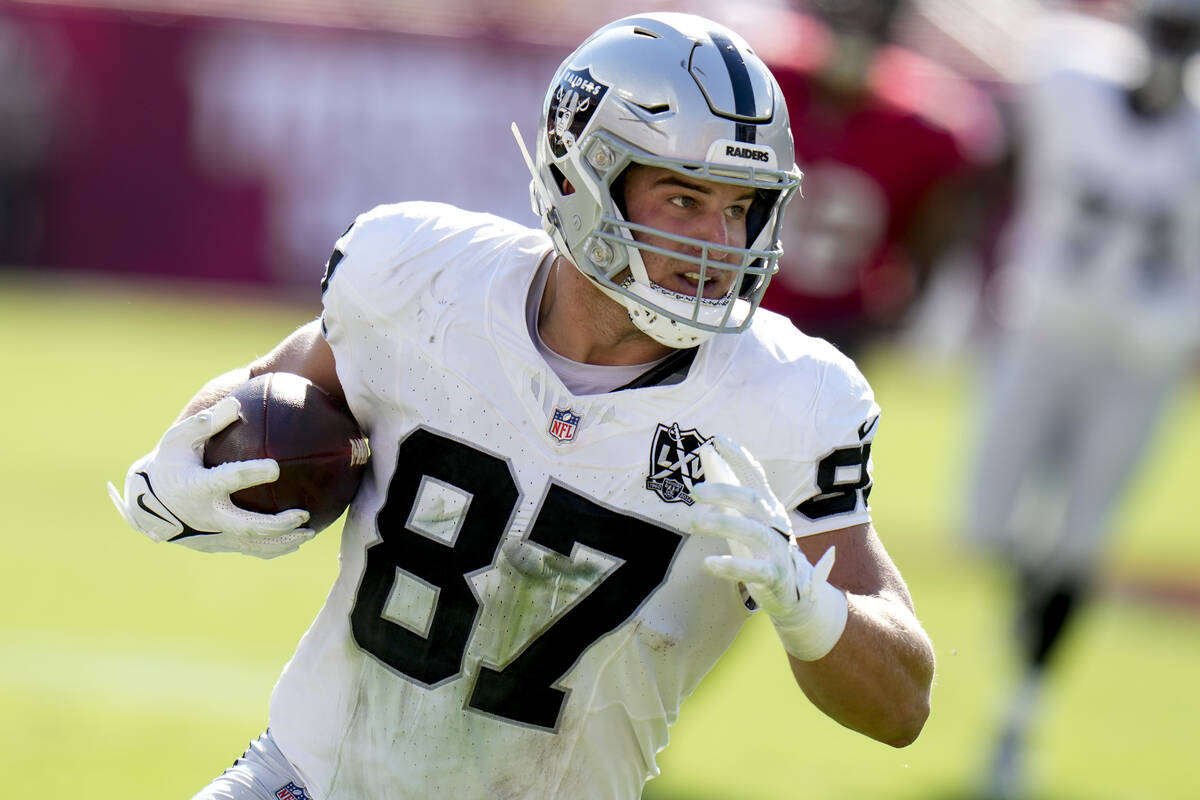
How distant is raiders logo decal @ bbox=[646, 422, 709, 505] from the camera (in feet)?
8.46

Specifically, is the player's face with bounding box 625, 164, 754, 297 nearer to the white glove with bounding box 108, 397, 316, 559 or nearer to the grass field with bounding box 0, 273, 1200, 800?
the white glove with bounding box 108, 397, 316, 559

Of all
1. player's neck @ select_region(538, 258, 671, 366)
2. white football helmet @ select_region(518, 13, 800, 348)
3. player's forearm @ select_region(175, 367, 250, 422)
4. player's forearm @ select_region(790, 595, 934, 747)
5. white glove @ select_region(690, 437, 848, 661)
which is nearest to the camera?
white glove @ select_region(690, 437, 848, 661)

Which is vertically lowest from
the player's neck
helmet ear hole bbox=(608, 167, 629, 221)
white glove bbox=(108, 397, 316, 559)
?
white glove bbox=(108, 397, 316, 559)

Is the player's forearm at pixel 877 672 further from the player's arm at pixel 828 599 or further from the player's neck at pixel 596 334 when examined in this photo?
the player's neck at pixel 596 334

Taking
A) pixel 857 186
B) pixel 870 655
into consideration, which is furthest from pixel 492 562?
pixel 857 186

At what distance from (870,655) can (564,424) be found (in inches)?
22.4

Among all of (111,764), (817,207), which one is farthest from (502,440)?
(817,207)

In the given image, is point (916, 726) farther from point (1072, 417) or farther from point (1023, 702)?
point (1072, 417)

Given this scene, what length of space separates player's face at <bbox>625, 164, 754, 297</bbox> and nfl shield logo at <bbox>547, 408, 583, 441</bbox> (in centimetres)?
24

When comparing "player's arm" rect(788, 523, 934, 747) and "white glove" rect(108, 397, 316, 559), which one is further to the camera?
"white glove" rect(108, 397, 316, 559)

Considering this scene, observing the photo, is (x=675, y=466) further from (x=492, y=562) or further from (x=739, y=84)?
(x=739, y=84)

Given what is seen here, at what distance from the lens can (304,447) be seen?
2652 mm

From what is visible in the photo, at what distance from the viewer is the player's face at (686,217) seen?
2592 mm

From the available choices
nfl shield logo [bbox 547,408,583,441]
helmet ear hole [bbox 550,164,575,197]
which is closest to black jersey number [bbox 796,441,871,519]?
nfl shield logo [bbox 547,408,583,441]
